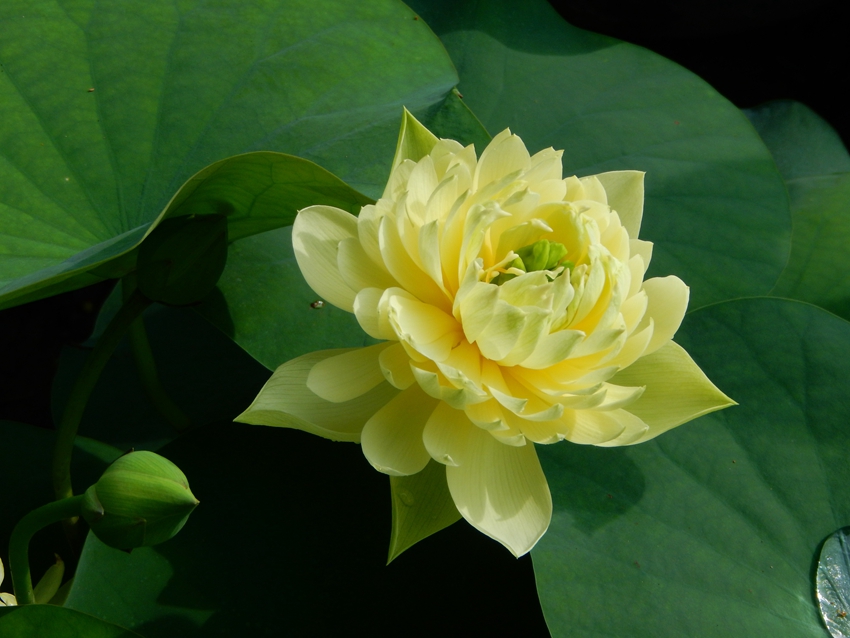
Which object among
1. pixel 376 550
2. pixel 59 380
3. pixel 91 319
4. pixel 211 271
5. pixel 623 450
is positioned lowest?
pixel 91 319

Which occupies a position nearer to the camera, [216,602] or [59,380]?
[216,602]

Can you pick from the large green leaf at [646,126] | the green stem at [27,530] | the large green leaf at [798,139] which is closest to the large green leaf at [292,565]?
the green stem at [27,530]

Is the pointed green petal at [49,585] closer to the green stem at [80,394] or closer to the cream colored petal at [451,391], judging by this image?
the green stem at [80,394]

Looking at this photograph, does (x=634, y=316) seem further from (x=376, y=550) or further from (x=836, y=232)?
(x=836, y=232)

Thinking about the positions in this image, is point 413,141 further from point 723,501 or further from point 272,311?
point 723,501

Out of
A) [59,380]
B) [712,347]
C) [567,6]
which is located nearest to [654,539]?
[712,347]

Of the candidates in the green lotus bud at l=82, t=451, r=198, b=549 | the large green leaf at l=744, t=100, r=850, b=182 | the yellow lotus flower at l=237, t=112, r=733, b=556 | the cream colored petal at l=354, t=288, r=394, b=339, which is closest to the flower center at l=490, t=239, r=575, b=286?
the yellow lotus flower at l=237, t=112, r=733, b=556
